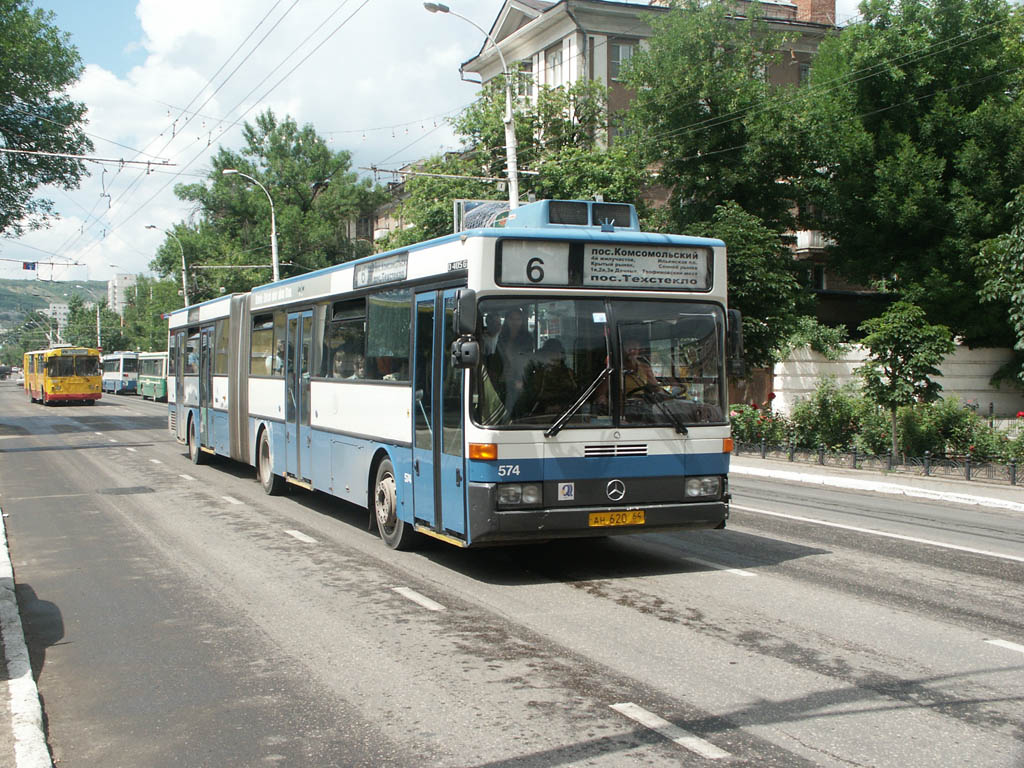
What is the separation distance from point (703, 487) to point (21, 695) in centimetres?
564

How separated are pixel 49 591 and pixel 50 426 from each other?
100 ft

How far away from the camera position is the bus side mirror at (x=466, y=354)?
27.0 feet

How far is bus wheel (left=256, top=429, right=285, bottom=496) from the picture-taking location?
50.4 feet

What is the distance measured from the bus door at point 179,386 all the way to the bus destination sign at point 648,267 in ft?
47.3

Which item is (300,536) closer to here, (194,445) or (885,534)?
(885,534)

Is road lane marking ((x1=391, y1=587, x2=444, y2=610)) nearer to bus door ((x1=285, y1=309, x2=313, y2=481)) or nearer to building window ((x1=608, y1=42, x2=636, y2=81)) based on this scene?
bus door ((x1=285, y1=309, x2=313, y2=481))

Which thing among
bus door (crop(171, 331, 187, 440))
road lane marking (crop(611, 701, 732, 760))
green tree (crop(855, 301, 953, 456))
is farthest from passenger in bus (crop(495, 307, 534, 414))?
bus door (crop(171, 331, 187, 440))

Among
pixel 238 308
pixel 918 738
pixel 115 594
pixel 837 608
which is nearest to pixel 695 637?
pixel 837 608

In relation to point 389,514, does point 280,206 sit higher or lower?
higher

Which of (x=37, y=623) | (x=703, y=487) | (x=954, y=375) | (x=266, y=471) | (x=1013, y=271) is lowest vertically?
(x=37, y=623)

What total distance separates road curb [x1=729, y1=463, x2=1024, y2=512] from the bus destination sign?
7851 millimetres

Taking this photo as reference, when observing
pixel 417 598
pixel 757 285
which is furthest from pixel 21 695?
pixel 757 285

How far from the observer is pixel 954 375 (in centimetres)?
3394

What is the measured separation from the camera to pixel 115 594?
8.69m
